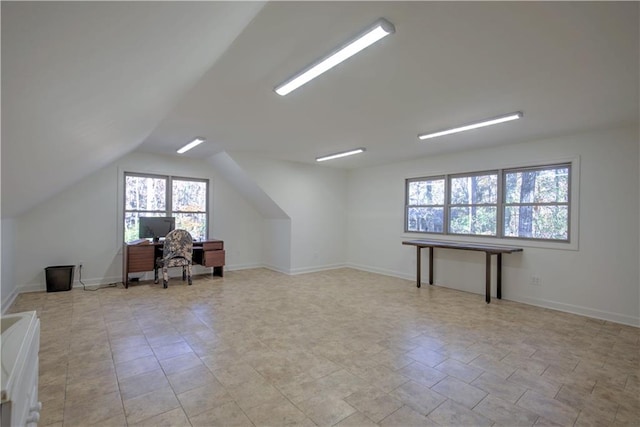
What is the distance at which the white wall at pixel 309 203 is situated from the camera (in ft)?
20.5

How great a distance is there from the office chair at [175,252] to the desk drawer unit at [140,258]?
0.53 feet

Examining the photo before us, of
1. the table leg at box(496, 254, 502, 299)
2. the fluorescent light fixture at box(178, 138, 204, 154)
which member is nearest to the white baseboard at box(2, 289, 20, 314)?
the fluorescent light fixture at box(178, 138, 204, 154)

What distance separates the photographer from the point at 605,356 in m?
2.86

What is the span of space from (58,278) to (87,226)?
95 cm

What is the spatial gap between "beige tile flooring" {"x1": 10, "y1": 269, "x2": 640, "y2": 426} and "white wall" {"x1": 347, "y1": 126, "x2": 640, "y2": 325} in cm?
30

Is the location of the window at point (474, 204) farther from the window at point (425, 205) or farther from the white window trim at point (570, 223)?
the window at point (425, 205)

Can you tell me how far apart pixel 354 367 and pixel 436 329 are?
1.37 metres

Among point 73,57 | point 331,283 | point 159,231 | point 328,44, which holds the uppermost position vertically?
point 328,44

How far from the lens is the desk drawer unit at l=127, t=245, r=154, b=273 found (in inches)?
204

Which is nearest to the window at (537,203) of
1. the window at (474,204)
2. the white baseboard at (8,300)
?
the window at (474,204)

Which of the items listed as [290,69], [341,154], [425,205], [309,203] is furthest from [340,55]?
[309,203]

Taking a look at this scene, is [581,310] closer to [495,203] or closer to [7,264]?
[495,203]

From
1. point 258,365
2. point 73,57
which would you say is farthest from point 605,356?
point 73,57

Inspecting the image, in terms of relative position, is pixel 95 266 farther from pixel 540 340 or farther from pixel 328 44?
pixel 540 340
